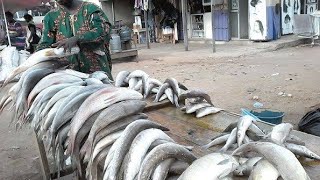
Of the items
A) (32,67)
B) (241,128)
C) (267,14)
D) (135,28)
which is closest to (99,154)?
(241,128)

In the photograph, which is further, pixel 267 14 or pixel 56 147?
pixel 267 14

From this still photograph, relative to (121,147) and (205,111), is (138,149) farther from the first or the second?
(205,111)

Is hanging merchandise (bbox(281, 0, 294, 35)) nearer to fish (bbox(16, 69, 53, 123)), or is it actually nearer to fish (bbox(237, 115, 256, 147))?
fish (bbox(16, 69, 53, 123))

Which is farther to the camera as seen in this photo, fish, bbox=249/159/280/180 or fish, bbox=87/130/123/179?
fish, bbox=87/130/123/179

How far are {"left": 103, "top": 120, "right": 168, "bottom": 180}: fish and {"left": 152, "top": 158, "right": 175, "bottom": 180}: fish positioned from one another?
0.24 meters

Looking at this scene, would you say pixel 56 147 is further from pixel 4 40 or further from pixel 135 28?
pixel 135 28

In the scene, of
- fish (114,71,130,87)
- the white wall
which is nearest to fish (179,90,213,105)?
fish (114,71,130,87)

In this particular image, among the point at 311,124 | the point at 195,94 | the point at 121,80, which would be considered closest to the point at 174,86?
the point at 195,94

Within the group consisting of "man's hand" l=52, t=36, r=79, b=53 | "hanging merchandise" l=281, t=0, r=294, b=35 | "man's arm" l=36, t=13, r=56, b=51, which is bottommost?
"man's hand" l=52, t=36, r=79, b=53

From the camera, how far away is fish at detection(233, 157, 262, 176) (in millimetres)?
1537

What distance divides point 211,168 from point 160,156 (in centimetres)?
28

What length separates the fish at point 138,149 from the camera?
5.36 ft

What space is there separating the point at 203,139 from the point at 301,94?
521 centimetres

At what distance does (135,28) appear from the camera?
60.6 ft
